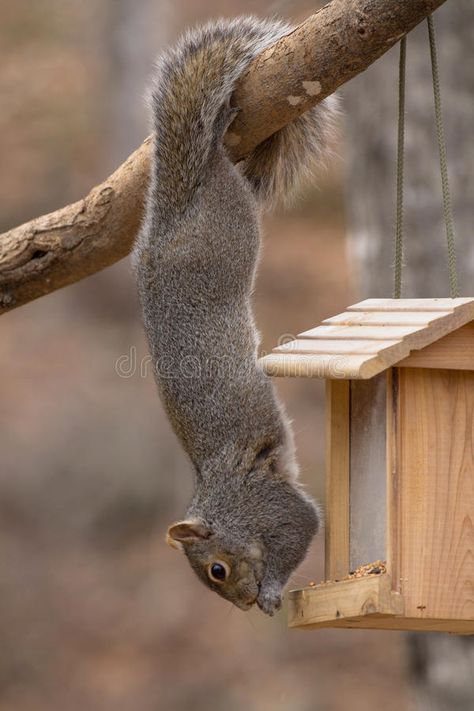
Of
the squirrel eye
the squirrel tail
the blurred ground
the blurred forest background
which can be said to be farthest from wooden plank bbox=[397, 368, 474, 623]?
the blurred ground

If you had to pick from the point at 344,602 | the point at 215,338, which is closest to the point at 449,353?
the point at 344,602

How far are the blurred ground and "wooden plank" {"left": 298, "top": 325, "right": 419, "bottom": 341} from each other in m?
4.20

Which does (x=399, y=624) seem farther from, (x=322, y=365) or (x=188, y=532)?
(x=188, y=532)

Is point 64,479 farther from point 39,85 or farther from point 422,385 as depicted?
point 422,385

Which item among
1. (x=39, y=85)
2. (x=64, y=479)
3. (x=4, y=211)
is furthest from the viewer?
(x=39, y=85)

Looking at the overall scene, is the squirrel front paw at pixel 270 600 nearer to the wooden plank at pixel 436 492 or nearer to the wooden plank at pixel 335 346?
the wooden plank at pixel 436 492

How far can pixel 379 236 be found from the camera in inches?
187

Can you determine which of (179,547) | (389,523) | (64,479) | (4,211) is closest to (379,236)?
(179,547)

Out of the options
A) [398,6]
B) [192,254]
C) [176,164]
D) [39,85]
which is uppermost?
[39,85]

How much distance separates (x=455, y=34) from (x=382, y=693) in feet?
16.5

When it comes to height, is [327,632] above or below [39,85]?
below

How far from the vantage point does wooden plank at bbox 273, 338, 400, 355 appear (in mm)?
2572

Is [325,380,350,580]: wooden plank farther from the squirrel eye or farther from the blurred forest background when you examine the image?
the blurred forest background

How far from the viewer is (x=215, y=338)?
346cm
